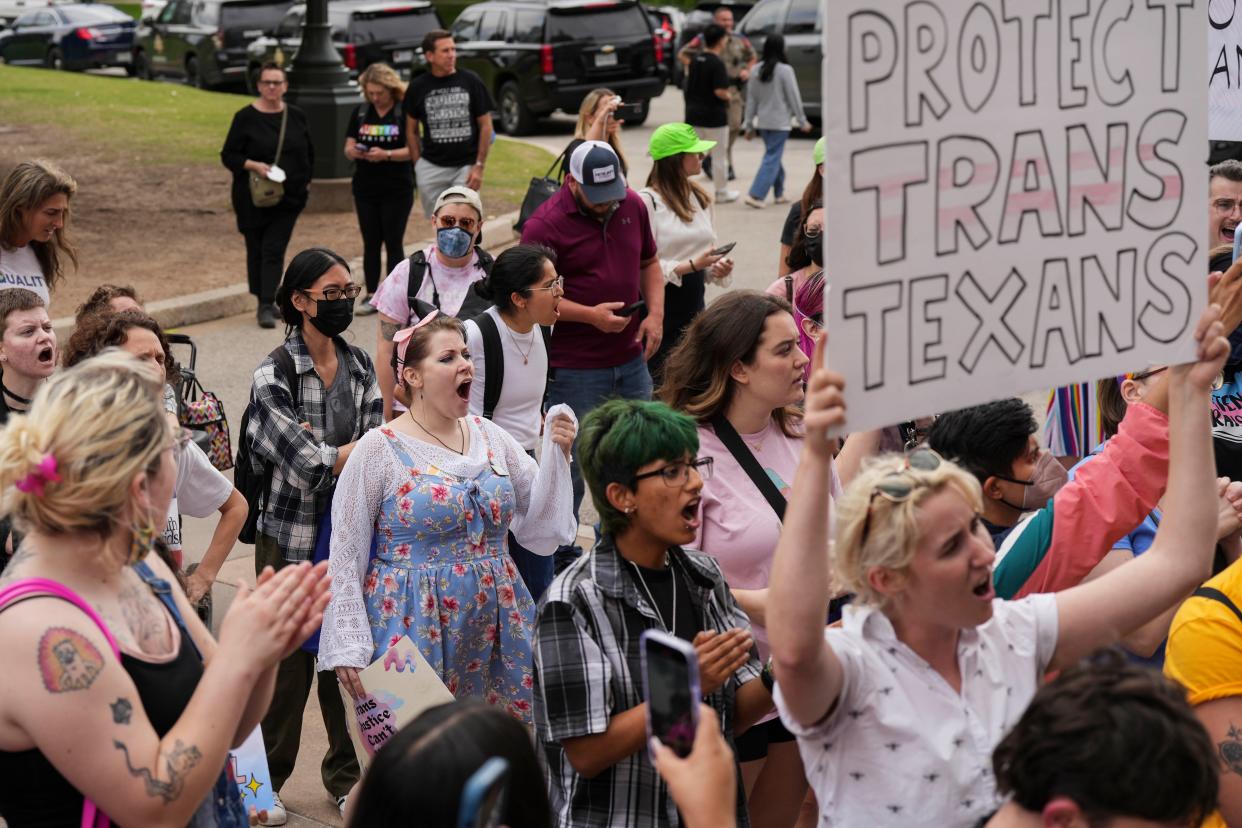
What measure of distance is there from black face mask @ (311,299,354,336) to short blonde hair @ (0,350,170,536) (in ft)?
8.75

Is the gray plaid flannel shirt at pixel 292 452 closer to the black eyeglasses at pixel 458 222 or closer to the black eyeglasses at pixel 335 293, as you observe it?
the black eyeglasses at pixel 335 293

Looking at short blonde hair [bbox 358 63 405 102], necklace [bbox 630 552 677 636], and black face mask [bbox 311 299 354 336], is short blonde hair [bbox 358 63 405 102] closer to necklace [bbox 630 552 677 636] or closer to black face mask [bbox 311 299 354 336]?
black face mask [bbox 311 299 354 336]

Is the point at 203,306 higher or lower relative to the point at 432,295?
lower

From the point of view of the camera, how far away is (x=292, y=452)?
17.5 feet

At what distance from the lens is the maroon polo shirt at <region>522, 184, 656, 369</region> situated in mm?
7402

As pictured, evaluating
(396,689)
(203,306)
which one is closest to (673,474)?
(396,689)

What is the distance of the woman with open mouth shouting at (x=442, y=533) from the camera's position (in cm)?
477

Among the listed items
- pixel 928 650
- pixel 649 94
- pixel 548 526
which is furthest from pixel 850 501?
pixel 649 94

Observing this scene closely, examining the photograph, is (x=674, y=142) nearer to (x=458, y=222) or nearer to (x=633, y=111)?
(x=458, y=222)

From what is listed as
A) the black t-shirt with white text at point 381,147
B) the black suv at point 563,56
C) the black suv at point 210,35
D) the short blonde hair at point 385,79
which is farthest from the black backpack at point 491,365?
the black suv at point 210,35

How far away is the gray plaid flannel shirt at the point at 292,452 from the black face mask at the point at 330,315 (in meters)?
0.09

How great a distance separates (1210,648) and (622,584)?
1295 millimetres

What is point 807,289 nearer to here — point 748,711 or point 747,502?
point 747,502

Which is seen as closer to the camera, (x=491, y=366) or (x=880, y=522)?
(x=880, y=522)
